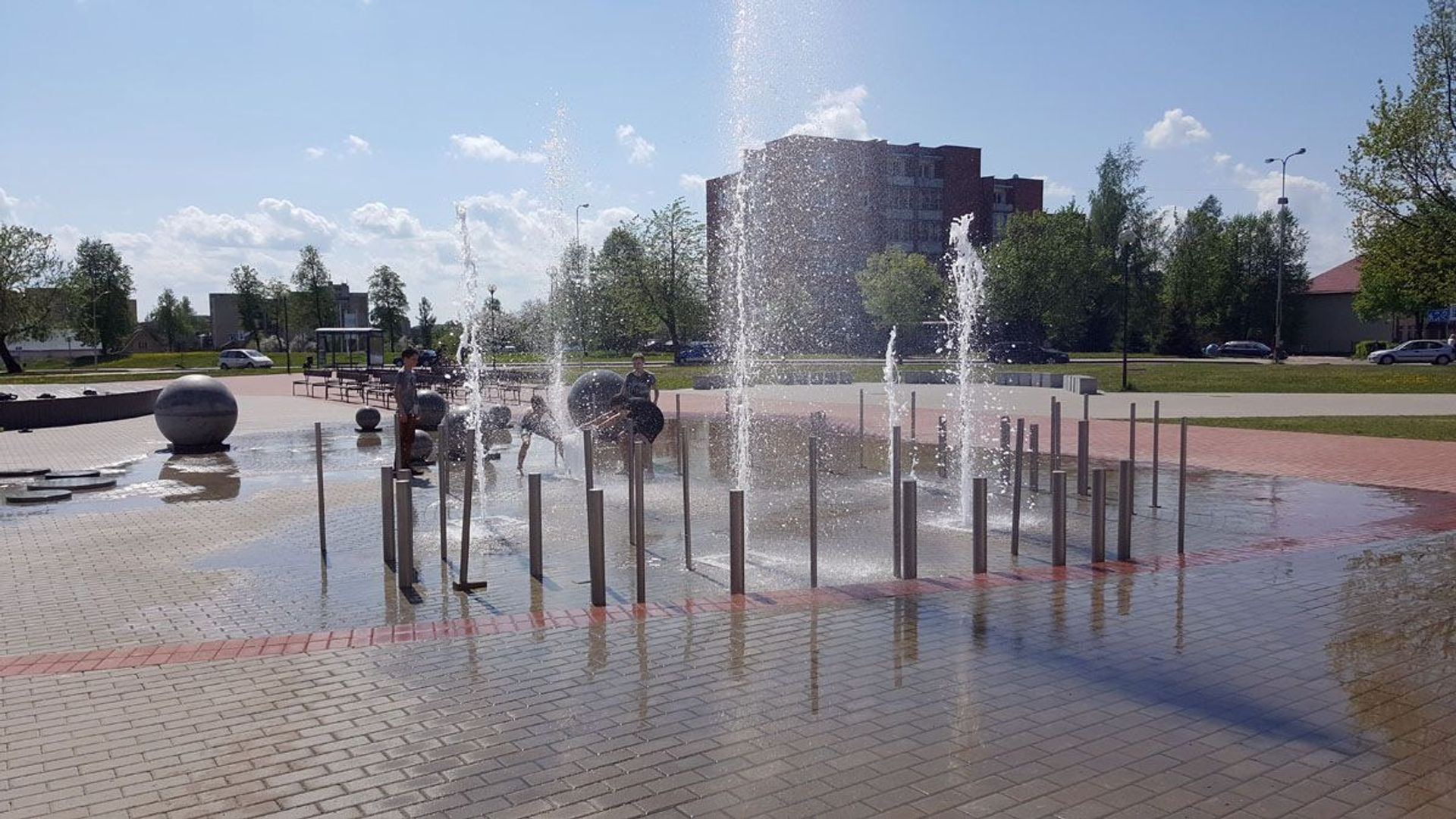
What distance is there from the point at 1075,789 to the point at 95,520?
1148 cm

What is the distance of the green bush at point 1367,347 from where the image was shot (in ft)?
219

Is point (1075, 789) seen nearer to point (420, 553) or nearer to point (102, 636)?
point (102, 636)

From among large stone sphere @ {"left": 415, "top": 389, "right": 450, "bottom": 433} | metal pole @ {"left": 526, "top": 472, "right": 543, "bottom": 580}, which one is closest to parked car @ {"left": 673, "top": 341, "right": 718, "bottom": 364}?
large stone sphere @ {"left": 415, "top": 389, "right": 450, "bottom": 433}

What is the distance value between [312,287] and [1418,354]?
76.9 m

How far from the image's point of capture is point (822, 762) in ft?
16.2

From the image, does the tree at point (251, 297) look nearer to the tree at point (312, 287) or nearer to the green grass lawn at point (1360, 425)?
the tree at point (312, 287)

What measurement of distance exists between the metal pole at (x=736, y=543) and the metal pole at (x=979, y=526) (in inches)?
72.9

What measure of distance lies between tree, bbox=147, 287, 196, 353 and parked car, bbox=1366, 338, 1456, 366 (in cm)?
9802

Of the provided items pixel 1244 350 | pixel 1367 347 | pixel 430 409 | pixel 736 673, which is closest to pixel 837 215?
pixel 1244 350

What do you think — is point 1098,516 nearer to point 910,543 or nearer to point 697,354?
point 910,543

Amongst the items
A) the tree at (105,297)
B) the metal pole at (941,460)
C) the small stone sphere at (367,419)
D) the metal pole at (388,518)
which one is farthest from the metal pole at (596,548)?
the tree at (105,297)

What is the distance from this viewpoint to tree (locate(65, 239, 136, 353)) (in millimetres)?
84250

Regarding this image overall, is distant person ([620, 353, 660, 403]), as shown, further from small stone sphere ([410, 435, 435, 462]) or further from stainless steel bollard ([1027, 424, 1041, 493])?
stainless steel bollard ([1027, 424, 1041, 493])

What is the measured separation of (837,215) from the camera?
9050 centimetres
